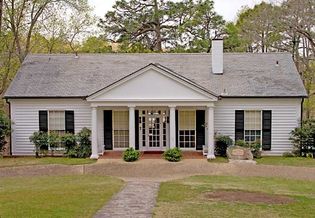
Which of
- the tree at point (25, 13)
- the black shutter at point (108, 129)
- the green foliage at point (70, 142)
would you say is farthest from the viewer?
the tree at point (25, 13)

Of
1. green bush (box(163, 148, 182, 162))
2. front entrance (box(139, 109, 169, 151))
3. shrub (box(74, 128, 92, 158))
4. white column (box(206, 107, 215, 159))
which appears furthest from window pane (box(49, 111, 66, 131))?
white column (box(206, 107, 215, 159))

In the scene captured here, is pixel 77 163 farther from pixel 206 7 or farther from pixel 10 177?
pixel 206 7

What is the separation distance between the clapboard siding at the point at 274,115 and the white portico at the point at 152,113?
2.73ft

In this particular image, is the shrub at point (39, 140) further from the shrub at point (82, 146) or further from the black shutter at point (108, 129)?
the black shutter at point (108, 129)

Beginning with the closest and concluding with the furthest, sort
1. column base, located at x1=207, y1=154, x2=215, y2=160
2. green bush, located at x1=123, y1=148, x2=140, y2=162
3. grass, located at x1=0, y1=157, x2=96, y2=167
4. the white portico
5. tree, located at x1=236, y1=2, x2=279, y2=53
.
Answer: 1. grass, located at x1=0, y1=157, x2=96, y2=167
2. green bush, located at x1=123, y1=148, x2=140, y2=162
3. column base, located at x1=207, y1=154, x2=215, y2=160
4. the white portico
5. tree, located at x1=236, y1=2, x2=279, y2=53

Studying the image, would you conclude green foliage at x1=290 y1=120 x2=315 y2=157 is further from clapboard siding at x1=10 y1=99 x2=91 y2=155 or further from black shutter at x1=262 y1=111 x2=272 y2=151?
clapboard siding at x1=10 y1=99 x2=91 y2=155

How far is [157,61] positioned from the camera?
2625 centimetres

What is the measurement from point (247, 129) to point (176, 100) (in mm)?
4032

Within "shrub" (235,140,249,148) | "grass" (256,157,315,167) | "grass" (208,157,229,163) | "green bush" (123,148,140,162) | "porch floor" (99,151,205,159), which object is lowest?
"grass" (256,157,315,167)

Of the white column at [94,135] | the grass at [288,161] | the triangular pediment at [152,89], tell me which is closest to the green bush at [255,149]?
the grass at [288,161]

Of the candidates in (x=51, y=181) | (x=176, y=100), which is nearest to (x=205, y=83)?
(x=176, y=100)

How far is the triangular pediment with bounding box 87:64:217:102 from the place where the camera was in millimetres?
22094

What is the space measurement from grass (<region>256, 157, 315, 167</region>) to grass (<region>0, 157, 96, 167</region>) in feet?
25.6

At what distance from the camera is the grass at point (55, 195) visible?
1076 cm
